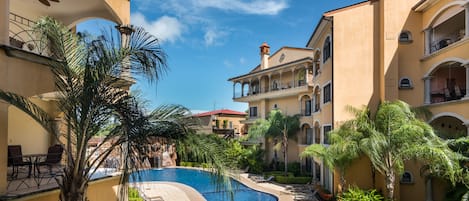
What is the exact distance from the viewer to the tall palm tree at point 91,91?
23.3 feet

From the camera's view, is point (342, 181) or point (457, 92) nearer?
point (457, 92)

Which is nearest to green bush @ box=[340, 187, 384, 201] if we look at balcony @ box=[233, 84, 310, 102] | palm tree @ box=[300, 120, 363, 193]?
palm tree @ box=[300, 120, 363, 193]

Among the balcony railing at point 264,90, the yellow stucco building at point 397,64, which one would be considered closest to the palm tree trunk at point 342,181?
the yellow stucco building at point 397,64

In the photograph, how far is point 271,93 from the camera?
34844 millimetres

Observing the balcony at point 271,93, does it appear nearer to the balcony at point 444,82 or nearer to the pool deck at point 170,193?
the balcony at point 444,82

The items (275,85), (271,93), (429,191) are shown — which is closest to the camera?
(429,191)

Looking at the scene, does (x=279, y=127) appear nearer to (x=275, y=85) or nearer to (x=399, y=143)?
(x=275, y=85)

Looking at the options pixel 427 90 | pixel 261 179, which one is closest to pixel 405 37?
pixel 427 90

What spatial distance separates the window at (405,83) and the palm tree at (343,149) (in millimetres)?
3730

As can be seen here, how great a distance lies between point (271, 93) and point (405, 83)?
17486mm

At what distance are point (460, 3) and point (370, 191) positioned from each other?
10.0 m

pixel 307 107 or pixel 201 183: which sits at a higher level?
pixel 307 107

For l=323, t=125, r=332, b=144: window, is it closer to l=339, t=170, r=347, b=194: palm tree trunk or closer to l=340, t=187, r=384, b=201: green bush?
l=339, t=170, r=347, b=194: palm tree trunk

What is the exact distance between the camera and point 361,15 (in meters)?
19.0
